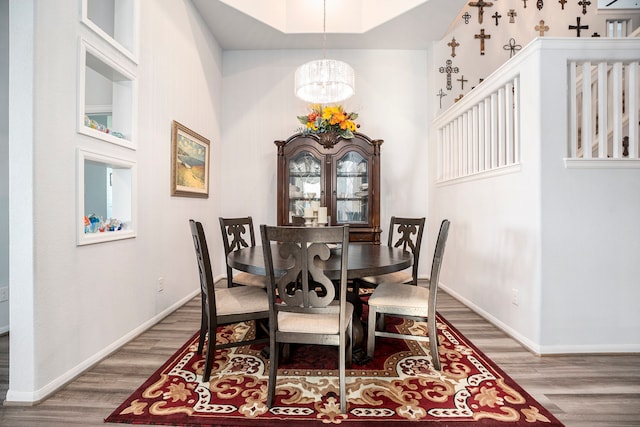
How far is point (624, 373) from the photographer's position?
1918 mm

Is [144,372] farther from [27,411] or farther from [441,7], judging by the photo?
[441,7]

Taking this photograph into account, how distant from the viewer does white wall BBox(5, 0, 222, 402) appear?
1.62m

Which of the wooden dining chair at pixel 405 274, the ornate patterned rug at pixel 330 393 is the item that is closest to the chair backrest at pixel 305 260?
the ornate patterned rug at pixel 330 393

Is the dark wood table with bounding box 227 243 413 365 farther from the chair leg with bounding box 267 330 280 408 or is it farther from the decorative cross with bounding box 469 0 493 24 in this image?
the decorative cross with bounding box 469 0 493 24

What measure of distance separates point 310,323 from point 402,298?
673 millimetres

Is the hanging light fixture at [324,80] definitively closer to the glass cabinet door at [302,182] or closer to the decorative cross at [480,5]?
the glass cabinet door at [302,182]

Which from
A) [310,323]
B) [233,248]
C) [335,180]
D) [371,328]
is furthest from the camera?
[335,180]

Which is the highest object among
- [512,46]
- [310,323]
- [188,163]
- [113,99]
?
[512,46]

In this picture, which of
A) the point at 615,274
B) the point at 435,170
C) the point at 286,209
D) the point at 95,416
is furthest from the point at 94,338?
the point at 435,170

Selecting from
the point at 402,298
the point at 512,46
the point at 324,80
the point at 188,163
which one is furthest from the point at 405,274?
the point at 512,46

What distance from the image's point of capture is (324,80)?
2887 millimetres

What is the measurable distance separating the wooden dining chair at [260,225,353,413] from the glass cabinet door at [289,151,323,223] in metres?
2.35

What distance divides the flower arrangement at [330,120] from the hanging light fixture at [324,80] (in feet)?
0.36

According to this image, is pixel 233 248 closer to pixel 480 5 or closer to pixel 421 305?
pixel 421 305
